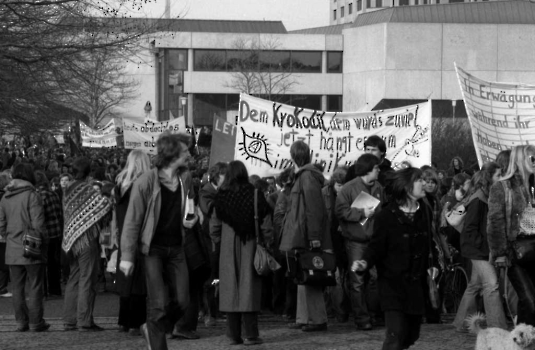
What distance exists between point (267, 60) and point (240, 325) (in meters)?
57.5

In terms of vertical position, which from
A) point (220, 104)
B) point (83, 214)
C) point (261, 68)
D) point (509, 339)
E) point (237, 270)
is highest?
point (261, 68)

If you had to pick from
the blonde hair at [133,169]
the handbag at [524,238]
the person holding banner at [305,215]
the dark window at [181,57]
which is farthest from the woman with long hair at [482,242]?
the dark window at [181,57]

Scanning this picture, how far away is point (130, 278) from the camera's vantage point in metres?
7.85

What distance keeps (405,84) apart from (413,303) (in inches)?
2071

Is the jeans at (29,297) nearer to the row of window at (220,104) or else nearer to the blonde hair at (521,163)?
the blonde hair at (521,163)

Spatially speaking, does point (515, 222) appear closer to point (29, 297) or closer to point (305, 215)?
point (305, 215)

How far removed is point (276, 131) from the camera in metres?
14.5

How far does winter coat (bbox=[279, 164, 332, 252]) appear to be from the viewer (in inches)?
399

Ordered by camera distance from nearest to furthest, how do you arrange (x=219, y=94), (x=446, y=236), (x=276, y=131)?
(x=446, y=236)
(x=276, y=131)
(x=219, y=94)

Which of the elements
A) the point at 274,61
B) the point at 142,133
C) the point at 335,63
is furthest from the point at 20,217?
the point at 335,63

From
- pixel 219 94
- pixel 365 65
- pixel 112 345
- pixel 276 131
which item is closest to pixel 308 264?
pixel 112 345

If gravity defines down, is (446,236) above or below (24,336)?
above

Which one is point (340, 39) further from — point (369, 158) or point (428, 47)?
point (369, 158)

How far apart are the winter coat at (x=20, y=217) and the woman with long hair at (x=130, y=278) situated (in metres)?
2.36
